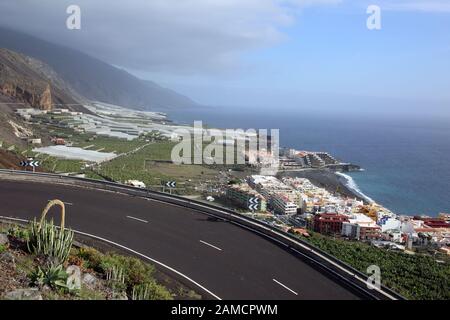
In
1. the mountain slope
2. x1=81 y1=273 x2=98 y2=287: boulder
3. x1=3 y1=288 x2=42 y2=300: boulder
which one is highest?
the mountain slope

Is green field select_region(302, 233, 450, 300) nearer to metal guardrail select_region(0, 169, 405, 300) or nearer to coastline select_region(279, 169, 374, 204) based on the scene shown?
metal guardrail select_region(0, 169, 405, 300)

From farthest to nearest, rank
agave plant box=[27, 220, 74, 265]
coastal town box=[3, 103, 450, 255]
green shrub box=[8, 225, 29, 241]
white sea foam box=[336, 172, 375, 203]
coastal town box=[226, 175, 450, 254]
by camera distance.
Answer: white sea foam box=[336, 172, 375, 203], coastal town box=[3, 103, 450, 255], coastal town box=[226, 175, 450, 254], green shrub box=[8, 225, 29, 241], agave plant box=[27, 220, 74, 265]

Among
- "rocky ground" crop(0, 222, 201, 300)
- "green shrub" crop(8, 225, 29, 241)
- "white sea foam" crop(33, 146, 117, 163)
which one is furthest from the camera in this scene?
"white sea foam" crop(33, 146, 117, 163)

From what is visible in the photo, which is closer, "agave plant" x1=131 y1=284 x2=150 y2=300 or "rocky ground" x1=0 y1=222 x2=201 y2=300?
"rocky ground" x1=0 y1=222 x2=201 y2=300

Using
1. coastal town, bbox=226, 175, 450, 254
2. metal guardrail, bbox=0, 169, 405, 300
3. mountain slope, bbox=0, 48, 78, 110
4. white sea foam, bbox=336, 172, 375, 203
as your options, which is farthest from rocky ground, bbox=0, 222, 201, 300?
mountain slope, bbox=0, 48, 78, 110

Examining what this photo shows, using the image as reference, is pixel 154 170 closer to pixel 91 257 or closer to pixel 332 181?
pixel 332 181

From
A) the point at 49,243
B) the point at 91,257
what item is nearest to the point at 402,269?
the point at 91,257

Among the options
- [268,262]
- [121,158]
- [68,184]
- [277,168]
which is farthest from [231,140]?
[268,262]
